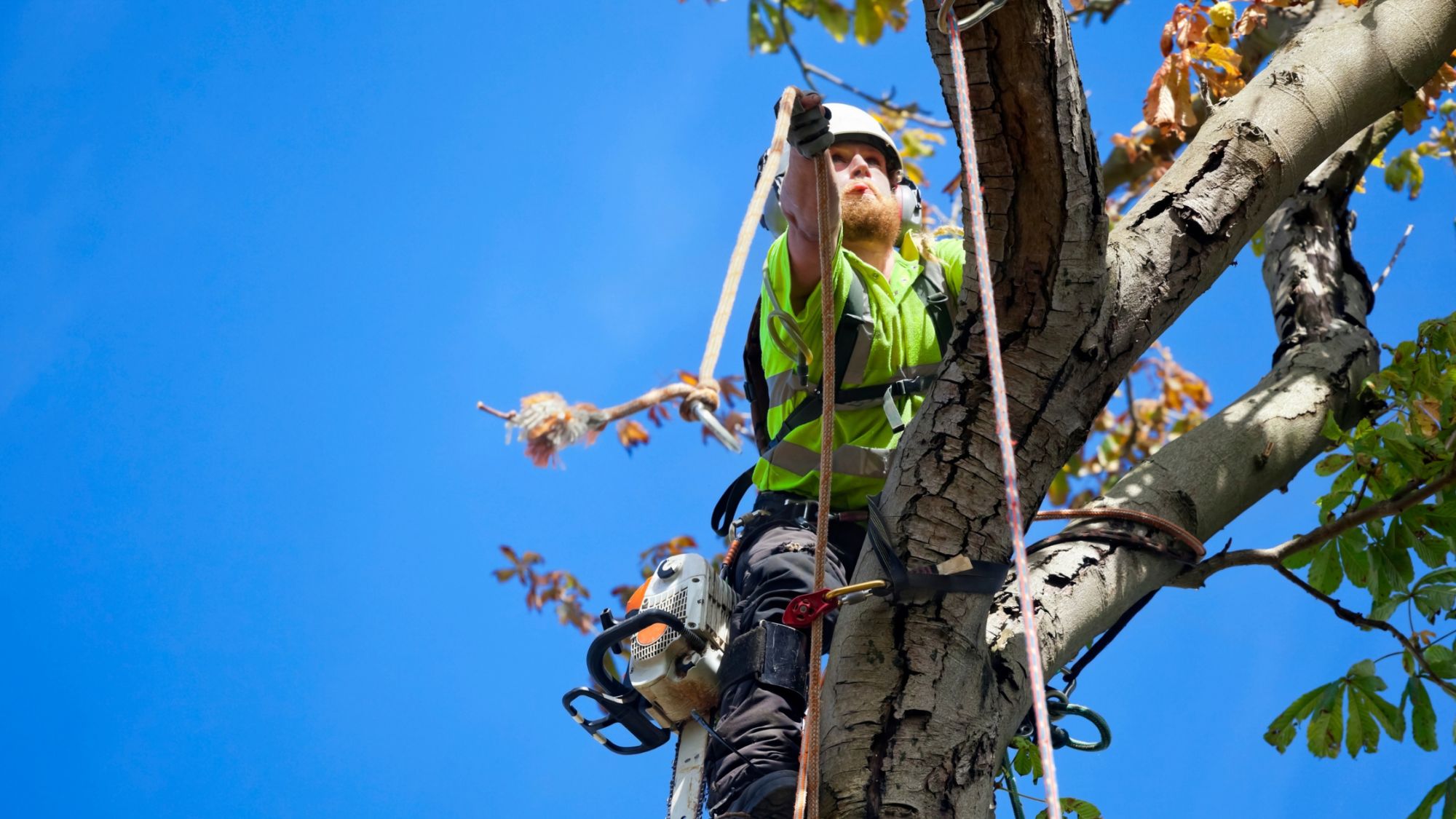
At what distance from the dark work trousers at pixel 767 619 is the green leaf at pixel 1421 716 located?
1.12 m

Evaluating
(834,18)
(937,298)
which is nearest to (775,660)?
(937,298)

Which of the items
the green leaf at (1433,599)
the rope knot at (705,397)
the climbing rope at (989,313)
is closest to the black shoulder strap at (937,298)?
the rope knot at (705,397)

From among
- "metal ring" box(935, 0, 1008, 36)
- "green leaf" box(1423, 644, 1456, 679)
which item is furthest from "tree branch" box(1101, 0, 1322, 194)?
"metal ring" box(935, 0, 1008, 36)

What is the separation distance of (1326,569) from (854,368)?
104cm

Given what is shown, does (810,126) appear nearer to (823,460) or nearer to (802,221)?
(802,221)

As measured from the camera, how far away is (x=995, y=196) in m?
2.08

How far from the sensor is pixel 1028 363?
2.17m

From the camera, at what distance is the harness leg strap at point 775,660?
254 centimetres

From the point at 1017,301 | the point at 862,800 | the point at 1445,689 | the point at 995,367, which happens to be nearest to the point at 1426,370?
the point at 1445,689

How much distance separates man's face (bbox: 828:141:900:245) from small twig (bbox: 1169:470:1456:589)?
1106 millimetres

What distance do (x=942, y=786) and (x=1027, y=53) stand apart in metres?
1.10

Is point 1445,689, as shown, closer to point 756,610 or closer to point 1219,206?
point 1219,206

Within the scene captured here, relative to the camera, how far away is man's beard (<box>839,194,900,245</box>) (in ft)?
10.6

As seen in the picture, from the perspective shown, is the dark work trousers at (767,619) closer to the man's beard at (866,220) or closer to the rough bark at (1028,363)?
the rough bark at (1028,363)
